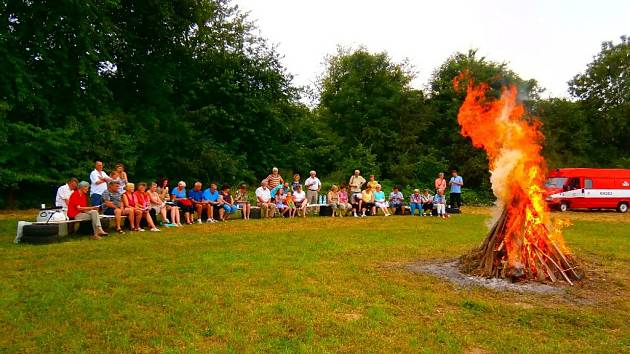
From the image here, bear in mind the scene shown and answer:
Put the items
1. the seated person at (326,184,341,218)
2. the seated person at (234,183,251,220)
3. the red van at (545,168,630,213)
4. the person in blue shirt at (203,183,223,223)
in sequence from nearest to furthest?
the person in blue shirt at (203,183,223,223)
the seated person at (234,183,251,220)
the seated person at (326,184,341,218)
the red van at (545,168,630,213)

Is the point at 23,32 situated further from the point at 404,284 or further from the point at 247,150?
the point at 404,284

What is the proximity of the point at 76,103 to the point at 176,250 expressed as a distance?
14591 millimetres

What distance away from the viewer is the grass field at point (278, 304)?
470 cm

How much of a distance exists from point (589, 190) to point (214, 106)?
19.9 metres

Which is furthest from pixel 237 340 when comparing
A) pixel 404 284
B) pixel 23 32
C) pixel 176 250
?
pixel 23 32

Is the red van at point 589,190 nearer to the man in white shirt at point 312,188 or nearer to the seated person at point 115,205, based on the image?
the man in white shirt at point 312,188

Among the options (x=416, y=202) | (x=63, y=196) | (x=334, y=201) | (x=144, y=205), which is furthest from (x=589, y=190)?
(x=63, y=196)

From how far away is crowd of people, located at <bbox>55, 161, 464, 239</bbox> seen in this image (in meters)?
12.0

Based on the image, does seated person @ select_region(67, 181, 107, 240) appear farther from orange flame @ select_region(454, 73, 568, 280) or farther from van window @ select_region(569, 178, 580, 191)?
van window @ select_region(569, 178, 580, 191)

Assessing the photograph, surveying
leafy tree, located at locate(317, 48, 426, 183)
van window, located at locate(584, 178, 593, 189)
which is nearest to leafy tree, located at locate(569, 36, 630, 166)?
van window, located at locate(584, 178, 593, 189)

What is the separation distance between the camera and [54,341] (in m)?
4.58

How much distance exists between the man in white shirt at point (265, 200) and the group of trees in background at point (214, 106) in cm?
762

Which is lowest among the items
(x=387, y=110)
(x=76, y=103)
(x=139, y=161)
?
(x=139, y=161)

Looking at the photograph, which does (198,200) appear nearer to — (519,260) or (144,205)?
(144,205)
